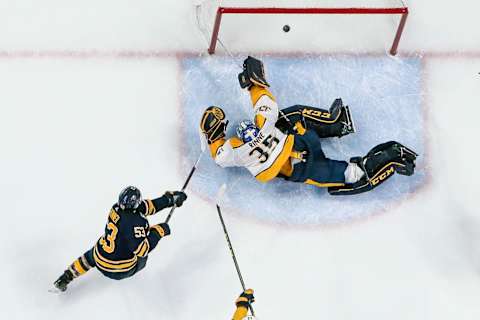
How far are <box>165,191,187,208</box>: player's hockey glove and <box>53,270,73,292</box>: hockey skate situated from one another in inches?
27.3

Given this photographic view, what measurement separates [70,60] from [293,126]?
144cm

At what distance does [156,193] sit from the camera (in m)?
6.10

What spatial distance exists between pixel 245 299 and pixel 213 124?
3.39 ft

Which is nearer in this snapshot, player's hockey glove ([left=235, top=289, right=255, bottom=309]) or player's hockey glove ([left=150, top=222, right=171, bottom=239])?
player's hockey glove ([left=235, top=289, right=255, bottom=309])

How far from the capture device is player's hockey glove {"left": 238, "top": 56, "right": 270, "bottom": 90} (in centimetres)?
594

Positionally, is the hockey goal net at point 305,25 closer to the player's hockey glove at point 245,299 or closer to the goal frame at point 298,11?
the goal frame at point 298,11

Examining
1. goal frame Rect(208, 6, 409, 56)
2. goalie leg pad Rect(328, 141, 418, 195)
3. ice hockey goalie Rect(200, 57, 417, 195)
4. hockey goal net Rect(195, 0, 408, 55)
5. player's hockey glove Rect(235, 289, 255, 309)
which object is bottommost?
player's hockey glove Rect(235, 289, 255, 309)

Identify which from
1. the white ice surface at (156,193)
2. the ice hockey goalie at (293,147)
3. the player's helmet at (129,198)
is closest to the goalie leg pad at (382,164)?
the ice hockey goalie at (293,147)

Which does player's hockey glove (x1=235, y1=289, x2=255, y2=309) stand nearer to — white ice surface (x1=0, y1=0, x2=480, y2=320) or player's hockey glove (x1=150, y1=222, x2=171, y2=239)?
white ice surface (x1=0, y1=0, x2=480, y2=320)

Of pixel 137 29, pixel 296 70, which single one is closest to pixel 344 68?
pixel 296 70

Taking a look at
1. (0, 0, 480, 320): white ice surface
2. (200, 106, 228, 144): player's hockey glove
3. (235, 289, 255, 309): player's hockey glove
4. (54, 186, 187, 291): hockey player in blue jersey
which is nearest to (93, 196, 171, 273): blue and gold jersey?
(54, 186, 187, 291): hockey player in blue jersey

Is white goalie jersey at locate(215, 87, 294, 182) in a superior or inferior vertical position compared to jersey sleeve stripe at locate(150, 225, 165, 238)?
superior

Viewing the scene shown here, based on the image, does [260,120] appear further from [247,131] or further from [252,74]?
[252,74]

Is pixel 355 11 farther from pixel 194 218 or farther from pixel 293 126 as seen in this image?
pixel 194 218
